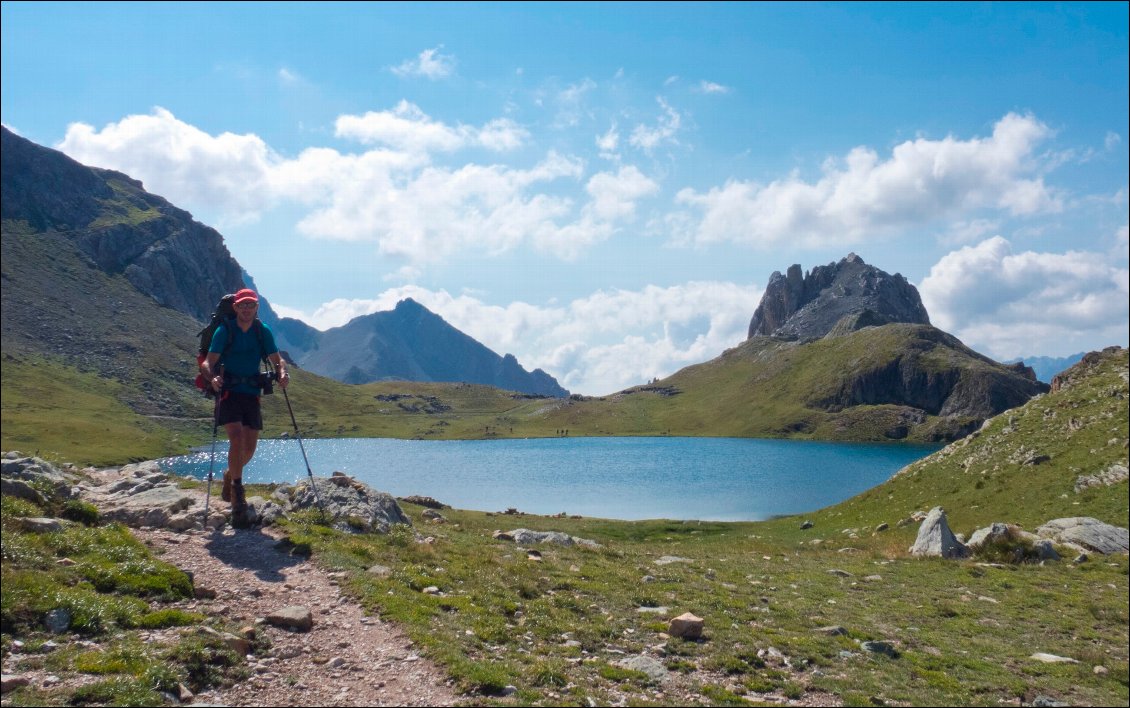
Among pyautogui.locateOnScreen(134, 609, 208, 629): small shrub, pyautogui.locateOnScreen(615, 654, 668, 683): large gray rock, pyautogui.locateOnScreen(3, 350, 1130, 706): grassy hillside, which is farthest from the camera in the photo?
pyautogui.locateOnScreen(615, 654, 668, 683): large gray rock

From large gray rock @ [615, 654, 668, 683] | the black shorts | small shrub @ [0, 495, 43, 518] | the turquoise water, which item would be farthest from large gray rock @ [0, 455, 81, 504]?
the turquoise water

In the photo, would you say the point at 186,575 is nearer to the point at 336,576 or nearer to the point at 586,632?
the point at 336,576

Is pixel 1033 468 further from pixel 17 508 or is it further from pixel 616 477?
pixel 616 477

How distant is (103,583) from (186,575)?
1.36m

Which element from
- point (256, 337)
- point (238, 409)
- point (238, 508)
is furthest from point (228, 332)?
point (238, 508)

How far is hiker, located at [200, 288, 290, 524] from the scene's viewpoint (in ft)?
52.5

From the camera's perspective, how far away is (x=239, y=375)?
53.6 feet

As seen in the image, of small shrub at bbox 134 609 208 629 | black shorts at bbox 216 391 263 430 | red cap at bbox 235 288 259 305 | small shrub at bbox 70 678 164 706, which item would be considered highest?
red cap at bbox 235 288 259 305

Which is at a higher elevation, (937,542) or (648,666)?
(648,666)

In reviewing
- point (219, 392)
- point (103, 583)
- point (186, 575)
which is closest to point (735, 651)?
point (186, 575)

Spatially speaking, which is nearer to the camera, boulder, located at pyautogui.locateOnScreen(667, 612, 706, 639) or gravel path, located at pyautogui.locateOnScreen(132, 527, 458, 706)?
gravel path, located at pyautogui.locateOnScreen(132, 527, 458, 706)

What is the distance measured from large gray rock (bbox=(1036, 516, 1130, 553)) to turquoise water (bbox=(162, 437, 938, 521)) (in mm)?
39306

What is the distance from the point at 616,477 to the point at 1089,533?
8673 centimetres

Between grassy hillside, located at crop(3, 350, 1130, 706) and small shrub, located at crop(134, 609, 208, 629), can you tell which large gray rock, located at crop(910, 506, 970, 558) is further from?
small shrub, located at crop(134, 609, 208, 629)
